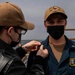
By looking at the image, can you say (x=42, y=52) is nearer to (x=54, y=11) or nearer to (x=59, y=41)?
(x=59, y=41)

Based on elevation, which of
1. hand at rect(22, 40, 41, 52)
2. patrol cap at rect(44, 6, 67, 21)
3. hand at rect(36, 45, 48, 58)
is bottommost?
hand at rect(36, 45, 48, 58)

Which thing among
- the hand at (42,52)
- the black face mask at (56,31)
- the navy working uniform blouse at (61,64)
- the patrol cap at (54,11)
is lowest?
the navy working uniform blouse at (61,64)

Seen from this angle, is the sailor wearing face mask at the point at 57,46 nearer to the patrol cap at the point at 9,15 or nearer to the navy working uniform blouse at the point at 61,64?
the navy working uniform blouse at the point at 61,64

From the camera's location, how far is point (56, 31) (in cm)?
520

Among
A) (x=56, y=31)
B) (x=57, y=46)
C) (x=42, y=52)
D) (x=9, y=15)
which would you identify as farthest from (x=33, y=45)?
(x=9, y=15)

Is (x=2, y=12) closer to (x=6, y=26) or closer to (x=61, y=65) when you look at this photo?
(x=6, y=26)

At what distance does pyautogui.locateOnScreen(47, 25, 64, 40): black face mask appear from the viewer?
512 cm

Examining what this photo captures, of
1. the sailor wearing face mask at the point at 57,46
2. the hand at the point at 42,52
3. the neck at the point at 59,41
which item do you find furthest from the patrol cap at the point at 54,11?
the hand at the point at 42,52

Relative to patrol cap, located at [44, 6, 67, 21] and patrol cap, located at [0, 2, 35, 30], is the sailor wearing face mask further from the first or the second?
patrol cap, located at [0, 2, 35, 30]

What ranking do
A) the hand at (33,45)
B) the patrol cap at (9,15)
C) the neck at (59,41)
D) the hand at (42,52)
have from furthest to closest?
the neck at (59,41) < the hand at (33,45) < the hand at (42,52) < the patrol cap at (9,15)

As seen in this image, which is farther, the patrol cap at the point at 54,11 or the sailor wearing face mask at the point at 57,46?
the patrol cap at the point at 54,11

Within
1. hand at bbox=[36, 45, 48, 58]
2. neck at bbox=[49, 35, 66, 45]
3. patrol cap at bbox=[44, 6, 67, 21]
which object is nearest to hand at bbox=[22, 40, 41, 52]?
hand at bbox=[36, 45, 48, 58]

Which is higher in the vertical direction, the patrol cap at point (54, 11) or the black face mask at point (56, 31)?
the patrol cap at point (54, 11)

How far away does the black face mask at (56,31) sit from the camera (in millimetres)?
5125
